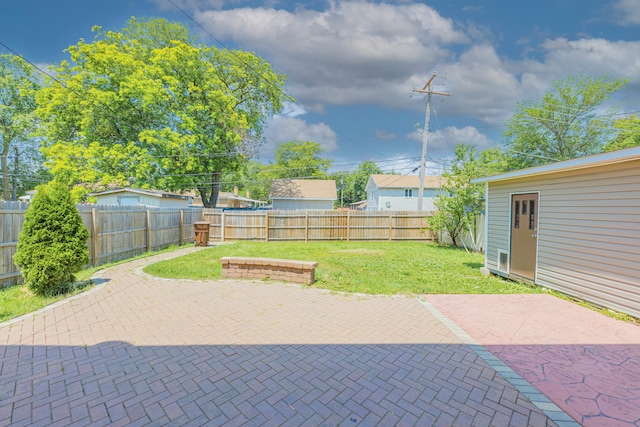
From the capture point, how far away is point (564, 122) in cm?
1905

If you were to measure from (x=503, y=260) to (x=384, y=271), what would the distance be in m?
2.87

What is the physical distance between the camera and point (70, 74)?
1723cm

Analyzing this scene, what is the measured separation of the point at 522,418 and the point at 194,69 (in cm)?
2184

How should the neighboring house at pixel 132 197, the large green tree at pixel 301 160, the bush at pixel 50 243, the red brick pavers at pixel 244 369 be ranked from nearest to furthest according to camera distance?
the red brick pavers at pixel 244 369
the bush at pixel 50 243
the neighboring house at pixel 132 197
the large green tree at pixel 301 160

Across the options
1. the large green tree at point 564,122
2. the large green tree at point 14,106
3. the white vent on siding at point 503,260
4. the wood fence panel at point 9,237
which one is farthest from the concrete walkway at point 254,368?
the large green tree at point 14,106

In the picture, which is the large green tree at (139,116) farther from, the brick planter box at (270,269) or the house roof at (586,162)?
the house roof at (586,162)

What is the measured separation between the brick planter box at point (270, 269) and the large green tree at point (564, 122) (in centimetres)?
2015

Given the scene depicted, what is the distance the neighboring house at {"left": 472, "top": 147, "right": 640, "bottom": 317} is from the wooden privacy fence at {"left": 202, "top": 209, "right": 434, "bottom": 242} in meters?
7.60

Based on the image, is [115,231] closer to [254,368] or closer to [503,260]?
[254,368]

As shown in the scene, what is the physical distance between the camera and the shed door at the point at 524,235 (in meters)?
5.95

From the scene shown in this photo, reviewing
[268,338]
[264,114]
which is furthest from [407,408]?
[264,114]

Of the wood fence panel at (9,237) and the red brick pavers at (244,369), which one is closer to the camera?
the red brick pavers at (244,369)

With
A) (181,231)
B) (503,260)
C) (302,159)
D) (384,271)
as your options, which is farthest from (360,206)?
(503,260)

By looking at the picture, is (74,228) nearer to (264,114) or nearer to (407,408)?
(407,408)
